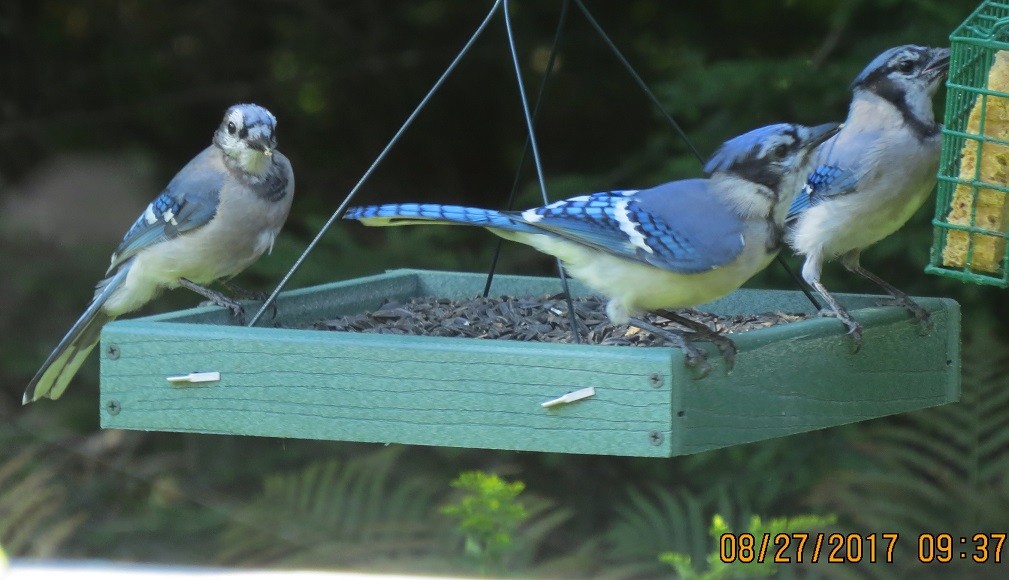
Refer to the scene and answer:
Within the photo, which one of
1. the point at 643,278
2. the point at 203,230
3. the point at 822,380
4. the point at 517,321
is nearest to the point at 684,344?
the point at 643,278

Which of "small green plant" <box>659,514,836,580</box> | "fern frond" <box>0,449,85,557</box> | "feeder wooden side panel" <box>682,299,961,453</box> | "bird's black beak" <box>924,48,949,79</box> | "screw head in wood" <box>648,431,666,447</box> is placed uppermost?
"bird's black beak" <box>924,48,949,79</box>

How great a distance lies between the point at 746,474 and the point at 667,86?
1.54m

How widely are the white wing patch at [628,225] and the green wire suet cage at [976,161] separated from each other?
775mm

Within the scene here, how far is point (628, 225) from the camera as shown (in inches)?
111

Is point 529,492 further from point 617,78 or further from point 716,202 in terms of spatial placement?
point 716,202

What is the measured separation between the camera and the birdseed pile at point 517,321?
10.4 feet

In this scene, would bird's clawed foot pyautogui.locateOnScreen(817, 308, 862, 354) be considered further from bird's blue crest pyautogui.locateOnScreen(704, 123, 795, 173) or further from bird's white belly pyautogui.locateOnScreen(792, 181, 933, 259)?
bird's white belly pyautogui.locateOnScreen(792, 181, 933, 259)

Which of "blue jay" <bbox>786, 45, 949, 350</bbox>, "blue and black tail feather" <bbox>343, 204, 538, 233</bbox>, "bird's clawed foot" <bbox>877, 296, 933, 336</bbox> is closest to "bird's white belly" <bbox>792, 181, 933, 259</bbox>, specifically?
"blue jay" <bbox>786, 45, 949, 350</bbox>

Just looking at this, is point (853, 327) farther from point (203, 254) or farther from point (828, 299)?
point (203, 254)

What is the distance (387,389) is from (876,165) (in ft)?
5.44

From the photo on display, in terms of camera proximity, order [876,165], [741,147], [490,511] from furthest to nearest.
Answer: [876,165], [490,511], [741,147]

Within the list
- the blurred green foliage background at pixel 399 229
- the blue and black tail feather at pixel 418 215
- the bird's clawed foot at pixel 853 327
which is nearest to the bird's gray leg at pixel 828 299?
the bird's clawed foot at pixel 853 327

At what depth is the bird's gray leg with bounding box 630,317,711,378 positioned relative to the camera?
8.25 ft

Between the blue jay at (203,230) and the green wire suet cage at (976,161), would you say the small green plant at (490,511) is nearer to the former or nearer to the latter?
the blue jay at (203,230)
